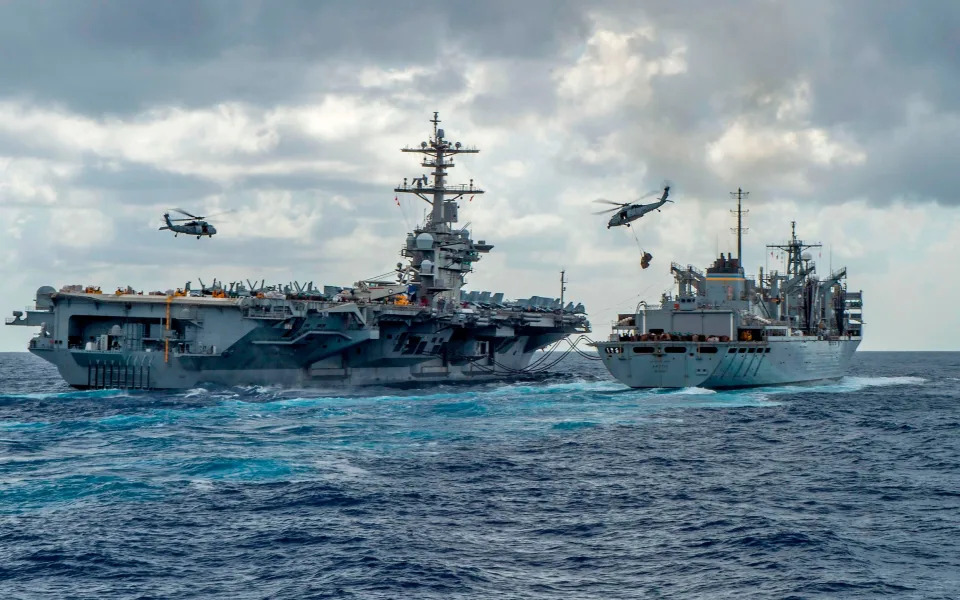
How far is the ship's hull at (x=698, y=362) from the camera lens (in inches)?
1631

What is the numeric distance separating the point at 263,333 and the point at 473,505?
23.5m

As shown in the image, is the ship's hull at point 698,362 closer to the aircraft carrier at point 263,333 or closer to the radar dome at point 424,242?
the aircraft carrier at point 263,333

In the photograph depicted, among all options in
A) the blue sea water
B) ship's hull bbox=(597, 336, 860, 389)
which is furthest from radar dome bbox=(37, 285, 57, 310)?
ship's hull bbox=(597, 336, 860, 389)

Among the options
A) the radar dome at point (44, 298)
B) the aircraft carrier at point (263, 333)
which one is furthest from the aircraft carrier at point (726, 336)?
the radar dome at point (44, 298)

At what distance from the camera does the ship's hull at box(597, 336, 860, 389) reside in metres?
41.4

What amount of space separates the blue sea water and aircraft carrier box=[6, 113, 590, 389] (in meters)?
6.57

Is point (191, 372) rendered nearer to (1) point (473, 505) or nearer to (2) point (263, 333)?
(2) point (263, 333)

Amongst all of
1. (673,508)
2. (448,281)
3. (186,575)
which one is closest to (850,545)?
(673,508)

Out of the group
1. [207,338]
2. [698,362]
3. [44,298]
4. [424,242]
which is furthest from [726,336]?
[44,298]

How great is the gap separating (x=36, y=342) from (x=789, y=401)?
28147 mm

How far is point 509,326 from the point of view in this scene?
49.5 m

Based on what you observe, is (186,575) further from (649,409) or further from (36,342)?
(36,342)

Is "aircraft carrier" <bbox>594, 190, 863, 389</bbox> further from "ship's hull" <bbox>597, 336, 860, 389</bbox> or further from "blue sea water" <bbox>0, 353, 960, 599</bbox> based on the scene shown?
"blue sea water" <bbox>0, 353, 960, 599</bbox>

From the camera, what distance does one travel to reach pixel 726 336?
42406 mm
